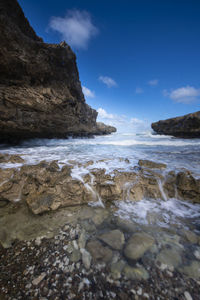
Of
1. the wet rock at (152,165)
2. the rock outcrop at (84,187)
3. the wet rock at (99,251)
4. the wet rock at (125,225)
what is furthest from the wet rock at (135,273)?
the wet rock at (152,165)

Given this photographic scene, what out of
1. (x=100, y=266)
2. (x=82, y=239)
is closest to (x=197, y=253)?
(x=100, y=266)

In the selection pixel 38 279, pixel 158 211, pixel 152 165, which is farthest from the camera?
pixel 152 165

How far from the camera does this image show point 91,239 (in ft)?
5.18

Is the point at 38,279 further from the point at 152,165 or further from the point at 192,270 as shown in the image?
the point at 152,165

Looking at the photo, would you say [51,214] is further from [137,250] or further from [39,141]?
[39,141]

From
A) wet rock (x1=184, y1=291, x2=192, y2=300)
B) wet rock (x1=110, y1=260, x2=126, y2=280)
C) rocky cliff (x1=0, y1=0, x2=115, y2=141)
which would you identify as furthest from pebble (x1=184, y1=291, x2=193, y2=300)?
rocky cliff (x1=0, y1=0, x2=115, y2=141)

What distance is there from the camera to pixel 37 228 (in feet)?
5.68

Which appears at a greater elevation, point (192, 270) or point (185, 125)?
point (185, 125)

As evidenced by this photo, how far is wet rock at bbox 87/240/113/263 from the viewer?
4.40ft

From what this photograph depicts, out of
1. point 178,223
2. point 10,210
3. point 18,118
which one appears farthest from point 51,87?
point 178,223

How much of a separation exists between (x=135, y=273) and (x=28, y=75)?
7021 mm

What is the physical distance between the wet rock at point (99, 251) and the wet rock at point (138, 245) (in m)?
0.23

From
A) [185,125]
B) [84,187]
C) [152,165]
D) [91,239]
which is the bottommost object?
[91,239]

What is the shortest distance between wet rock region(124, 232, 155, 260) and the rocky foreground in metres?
0.01
